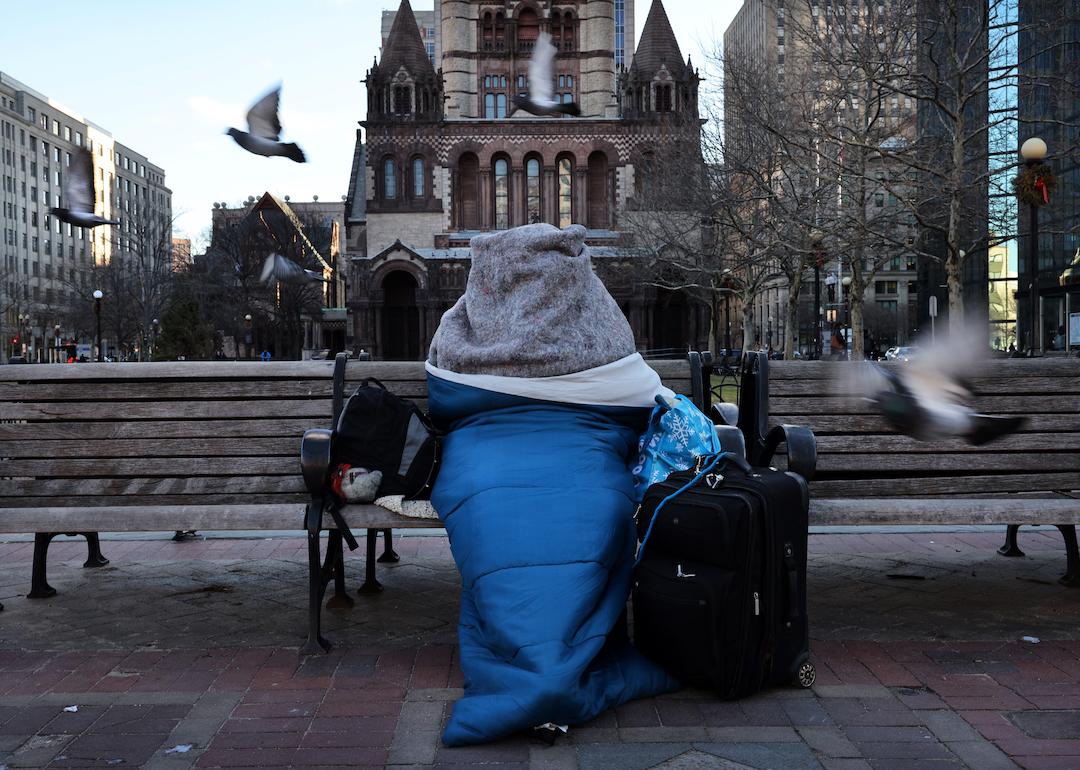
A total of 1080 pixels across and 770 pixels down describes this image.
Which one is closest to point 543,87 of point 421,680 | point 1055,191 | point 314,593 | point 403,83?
point 314,593

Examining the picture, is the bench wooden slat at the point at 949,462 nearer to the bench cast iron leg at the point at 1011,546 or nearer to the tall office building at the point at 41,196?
the bench cast iron leg at the point at 1011,546

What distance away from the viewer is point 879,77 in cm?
2041

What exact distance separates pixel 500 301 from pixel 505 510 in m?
1.03

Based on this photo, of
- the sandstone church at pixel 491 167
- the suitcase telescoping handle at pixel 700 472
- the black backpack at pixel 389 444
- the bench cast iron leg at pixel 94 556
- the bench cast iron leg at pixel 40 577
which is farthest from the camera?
the sandstone church at pixel 491 167

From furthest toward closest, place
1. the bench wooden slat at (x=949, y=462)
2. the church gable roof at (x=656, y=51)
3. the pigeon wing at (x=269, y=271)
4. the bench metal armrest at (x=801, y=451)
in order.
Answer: the church gable roof at (x=656, y=51), the pigeon wing at (x=269, y=271), the bench wooden slat at (x=949, y=462), the bench metal armrest at (x=801, y=451)

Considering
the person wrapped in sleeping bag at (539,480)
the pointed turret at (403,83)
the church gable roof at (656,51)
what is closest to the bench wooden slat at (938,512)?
the person wrapped in sleeping bag at (539,480)

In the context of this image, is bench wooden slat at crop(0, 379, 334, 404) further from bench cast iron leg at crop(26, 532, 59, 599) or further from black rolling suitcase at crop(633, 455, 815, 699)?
black rolling suitcase at crop(633, 455, 815, 699)

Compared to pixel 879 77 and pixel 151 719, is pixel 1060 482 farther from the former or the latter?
pixel 879 77

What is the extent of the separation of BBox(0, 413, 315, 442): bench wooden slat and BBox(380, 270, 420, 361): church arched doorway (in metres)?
55.8

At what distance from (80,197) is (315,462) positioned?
5636 millimetres

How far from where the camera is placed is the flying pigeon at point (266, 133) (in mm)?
7660

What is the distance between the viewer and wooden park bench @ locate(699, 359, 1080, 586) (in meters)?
4.72

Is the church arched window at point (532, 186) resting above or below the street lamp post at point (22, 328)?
above

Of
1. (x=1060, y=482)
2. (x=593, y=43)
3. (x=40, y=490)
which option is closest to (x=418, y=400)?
(x=40, y=490)
